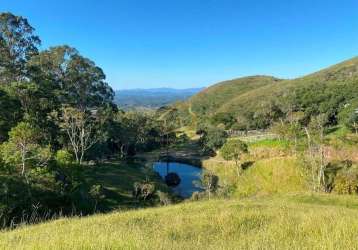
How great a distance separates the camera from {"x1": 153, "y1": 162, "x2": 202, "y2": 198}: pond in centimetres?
4075

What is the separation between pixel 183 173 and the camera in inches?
1954

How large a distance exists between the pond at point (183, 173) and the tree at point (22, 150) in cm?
1883

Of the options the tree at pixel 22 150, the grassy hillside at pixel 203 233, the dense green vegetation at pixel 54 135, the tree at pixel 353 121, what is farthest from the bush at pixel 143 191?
the tree at pixel 353 121

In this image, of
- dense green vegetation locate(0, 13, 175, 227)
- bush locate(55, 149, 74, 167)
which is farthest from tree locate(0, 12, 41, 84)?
bush locate(55, 149, 74, 167)

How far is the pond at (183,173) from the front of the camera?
4075 centimetres

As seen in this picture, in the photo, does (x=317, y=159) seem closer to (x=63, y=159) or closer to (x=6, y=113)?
(x=63, y=159)

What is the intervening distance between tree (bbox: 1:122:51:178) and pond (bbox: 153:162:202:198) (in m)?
18.8

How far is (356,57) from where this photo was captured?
142 m

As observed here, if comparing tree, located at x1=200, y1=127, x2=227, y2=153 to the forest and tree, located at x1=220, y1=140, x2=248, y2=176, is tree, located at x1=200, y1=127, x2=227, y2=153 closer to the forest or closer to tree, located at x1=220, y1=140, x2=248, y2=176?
the forest

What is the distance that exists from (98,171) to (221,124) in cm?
4631

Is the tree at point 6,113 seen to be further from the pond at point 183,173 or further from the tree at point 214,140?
the tree at point 214,140

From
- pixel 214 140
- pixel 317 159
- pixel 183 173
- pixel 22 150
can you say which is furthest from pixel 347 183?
pixel 214 140

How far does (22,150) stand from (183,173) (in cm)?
3290

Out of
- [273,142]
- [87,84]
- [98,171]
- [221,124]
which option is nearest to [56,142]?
[98,171]
